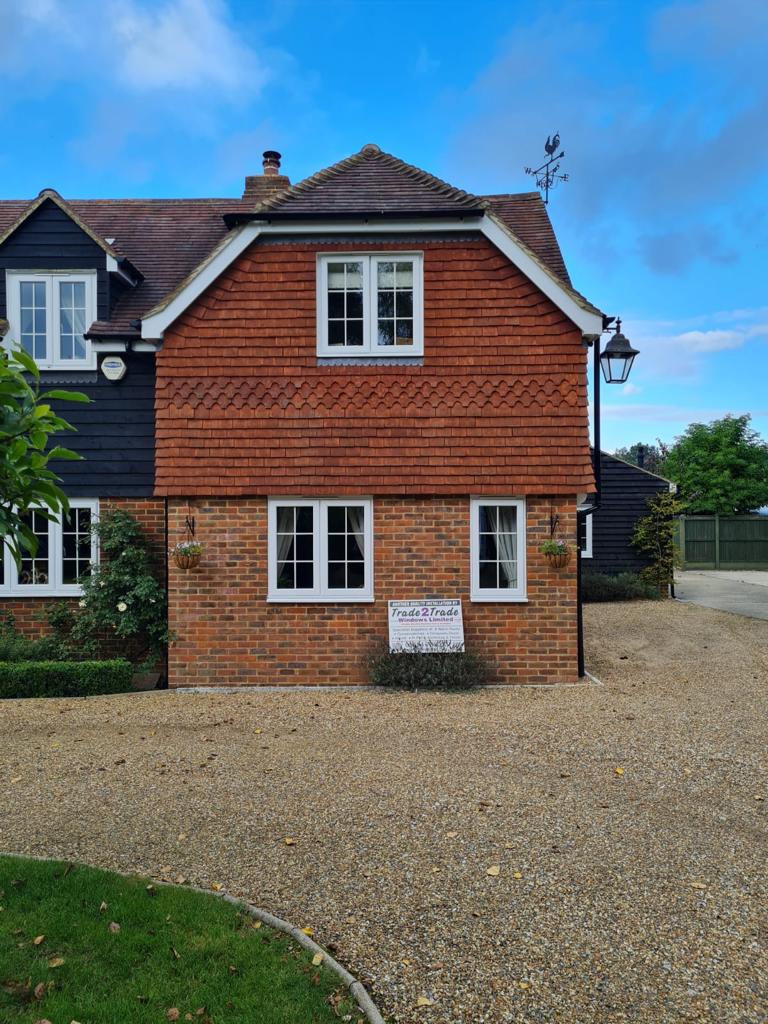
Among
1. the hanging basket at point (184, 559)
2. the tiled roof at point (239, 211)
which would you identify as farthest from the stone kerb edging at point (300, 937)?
the tiled roof at point (239, 211)

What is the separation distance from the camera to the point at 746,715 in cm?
835

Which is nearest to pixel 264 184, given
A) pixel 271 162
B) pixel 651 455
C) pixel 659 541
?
pixel 271 162

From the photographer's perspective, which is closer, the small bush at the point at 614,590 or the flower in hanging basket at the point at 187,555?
the flower in hanging basket at the point at 187,555

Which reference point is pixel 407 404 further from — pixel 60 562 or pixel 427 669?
pixel 60 562

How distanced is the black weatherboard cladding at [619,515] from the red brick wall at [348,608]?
466 inches

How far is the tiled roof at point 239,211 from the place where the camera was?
32.7 feet

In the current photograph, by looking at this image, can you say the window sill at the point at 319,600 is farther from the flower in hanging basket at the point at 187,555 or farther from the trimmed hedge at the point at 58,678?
the trimmed hedge at the point at 58,678

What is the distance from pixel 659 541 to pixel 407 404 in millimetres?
13599

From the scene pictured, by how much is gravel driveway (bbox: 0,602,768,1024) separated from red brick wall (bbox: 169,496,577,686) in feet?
2.26

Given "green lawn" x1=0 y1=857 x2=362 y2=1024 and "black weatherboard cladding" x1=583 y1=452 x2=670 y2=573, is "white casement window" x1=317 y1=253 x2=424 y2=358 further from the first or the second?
"black weatherboard cladding" x1=583 y1=452 x2=670 y2=573

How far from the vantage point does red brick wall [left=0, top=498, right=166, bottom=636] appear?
1064 cm

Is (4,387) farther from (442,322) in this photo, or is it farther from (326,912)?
(442,322)

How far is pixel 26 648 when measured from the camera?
32.9 ft

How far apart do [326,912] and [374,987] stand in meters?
0.69
